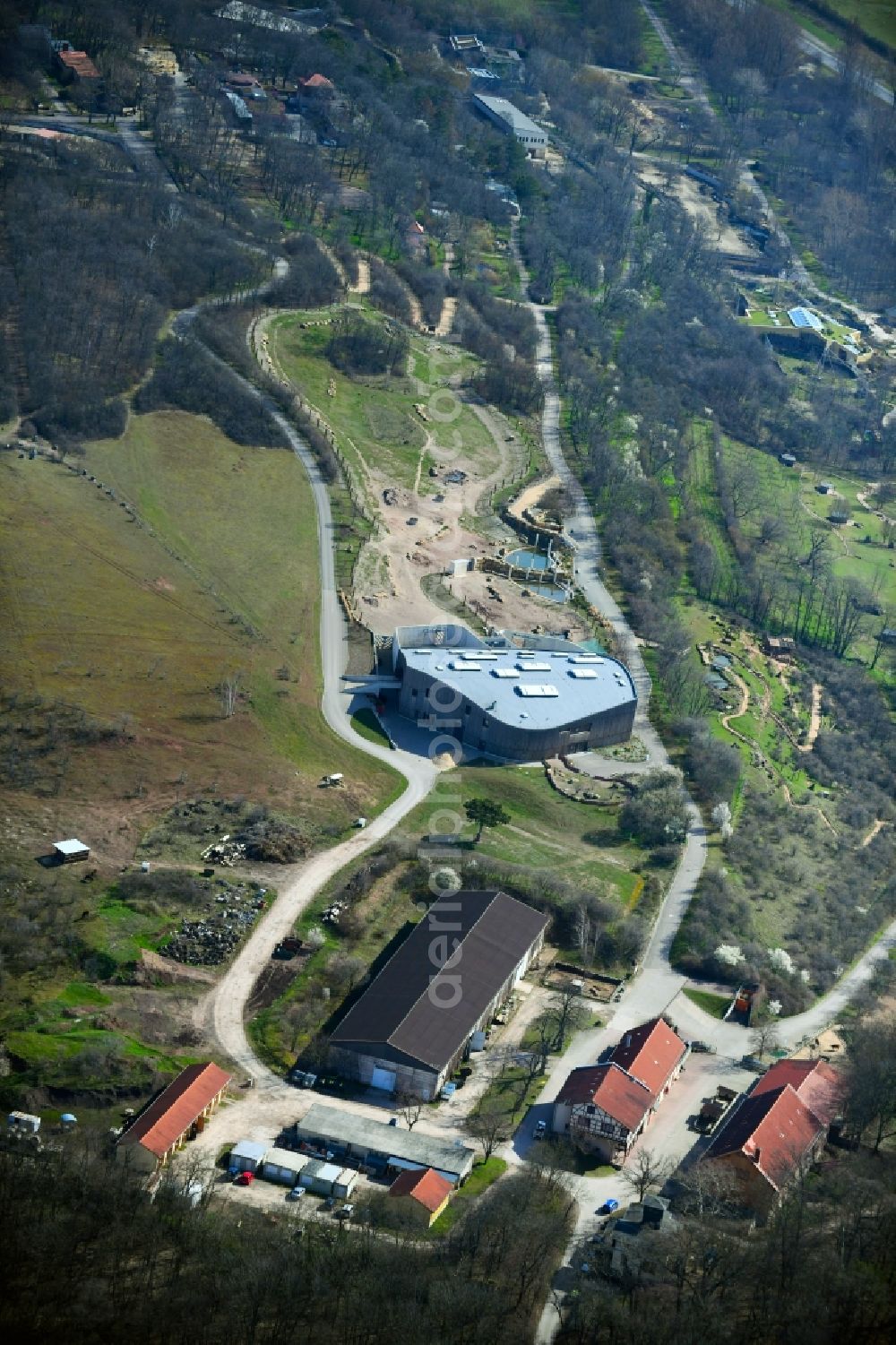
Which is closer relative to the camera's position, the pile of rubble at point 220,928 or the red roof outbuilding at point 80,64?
the pile of rubble at point 220,928

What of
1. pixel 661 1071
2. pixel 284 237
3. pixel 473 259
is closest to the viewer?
pixel 661 1071

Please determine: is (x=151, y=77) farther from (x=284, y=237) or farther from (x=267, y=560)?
(x=267, y=560)

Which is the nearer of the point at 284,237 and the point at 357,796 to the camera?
the point at 357,796

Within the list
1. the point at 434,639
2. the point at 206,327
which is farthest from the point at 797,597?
the point at 206,327

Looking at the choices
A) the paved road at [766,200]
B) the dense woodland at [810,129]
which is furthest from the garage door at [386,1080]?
the dense woodland at [810,129]

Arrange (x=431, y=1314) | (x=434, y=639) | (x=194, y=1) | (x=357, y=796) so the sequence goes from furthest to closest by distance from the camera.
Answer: (x=194, y=1)
(x=434, y=639)
(x=357, y=796)
(x=431, y=1314)

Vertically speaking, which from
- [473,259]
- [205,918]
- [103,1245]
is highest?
[103,1245]

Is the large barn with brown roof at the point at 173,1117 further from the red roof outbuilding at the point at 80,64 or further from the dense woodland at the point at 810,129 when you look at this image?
the dense woodland at the point at 810,129
